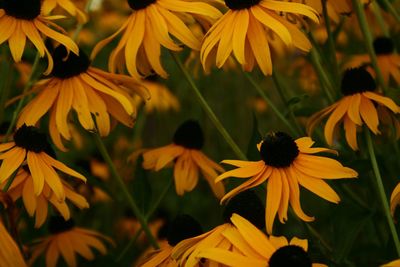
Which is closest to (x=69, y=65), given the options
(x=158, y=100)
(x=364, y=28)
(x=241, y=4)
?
(x=241, y=4)

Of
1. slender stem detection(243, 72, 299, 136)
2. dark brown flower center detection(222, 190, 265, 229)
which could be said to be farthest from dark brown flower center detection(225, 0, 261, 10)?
dark brown flower center detection(222, 190, 265, 229)

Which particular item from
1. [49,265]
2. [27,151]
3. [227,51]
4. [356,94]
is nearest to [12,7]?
[27,151]

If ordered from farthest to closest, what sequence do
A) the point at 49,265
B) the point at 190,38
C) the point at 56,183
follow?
the point at 49,265 → the point at 190,38 → the point at 56,183

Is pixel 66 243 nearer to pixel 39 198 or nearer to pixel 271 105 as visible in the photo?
pixel 39 198

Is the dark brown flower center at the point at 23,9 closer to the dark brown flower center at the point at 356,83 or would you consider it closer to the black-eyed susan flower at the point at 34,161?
the black-eyed susan flower at the point at 34,161

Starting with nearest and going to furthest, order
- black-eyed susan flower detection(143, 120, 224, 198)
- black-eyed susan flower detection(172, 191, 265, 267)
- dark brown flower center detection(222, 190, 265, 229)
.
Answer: black-eyed susan flower detection(172, 191, 265, 267)
dark brown flower center detection(222, 190, 265, 229)
black-eyed susan flower detection(143, 120, 224, 198)

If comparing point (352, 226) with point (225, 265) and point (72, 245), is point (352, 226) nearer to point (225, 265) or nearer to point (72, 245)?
point (225, 265)

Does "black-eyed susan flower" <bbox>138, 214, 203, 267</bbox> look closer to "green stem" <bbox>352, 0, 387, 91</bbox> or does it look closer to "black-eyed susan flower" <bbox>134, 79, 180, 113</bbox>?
"green stem" <bbox>352, 0, 387, 91</bbox>
